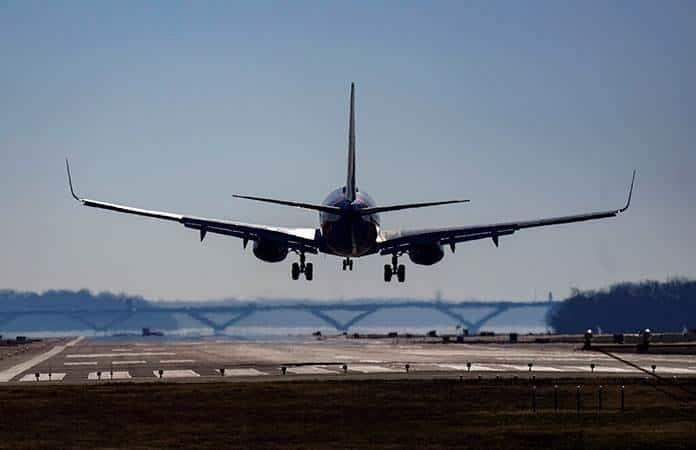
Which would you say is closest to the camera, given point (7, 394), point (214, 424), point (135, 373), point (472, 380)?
point (214, 424)

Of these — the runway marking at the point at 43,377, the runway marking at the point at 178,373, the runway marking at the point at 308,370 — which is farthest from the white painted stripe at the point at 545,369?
the runway marking at the point at 43,377

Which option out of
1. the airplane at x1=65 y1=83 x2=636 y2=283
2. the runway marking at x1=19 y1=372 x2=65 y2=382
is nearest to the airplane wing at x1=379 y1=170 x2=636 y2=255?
the airplane at x1=65 y1=83 x2=636 y2=283

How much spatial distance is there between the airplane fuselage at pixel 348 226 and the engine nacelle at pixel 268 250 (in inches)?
270

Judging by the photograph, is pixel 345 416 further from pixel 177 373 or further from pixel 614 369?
pixel 614 369

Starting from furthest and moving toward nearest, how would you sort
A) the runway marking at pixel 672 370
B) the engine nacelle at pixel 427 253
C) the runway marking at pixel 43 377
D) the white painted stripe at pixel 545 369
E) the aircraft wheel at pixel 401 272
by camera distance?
the aircraft wheel at pixel 401 272 → the engine nacelle at pixel 427 253 → the white painted stripe at pixel 545 369 → the runway marking at pixel 43 377 → the runway marking at pixel 672 370

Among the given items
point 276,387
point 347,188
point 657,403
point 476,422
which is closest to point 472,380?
point 276,387

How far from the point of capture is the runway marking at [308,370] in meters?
87.6

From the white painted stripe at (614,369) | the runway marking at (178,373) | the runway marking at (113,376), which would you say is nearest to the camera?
the white painted stripe at (614,369)

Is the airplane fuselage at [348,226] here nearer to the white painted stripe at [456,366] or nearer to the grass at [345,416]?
the white painted stripe at [456,366]

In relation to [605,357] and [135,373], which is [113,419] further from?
[605,357]

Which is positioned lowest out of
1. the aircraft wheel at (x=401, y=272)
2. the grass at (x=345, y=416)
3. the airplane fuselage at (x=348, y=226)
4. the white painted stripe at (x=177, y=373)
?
the grass at (x=345, y=416)

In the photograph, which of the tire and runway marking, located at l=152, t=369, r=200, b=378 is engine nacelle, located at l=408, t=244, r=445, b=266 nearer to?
the tire

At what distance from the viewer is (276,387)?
7181 centimetres

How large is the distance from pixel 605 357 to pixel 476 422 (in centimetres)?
5886
